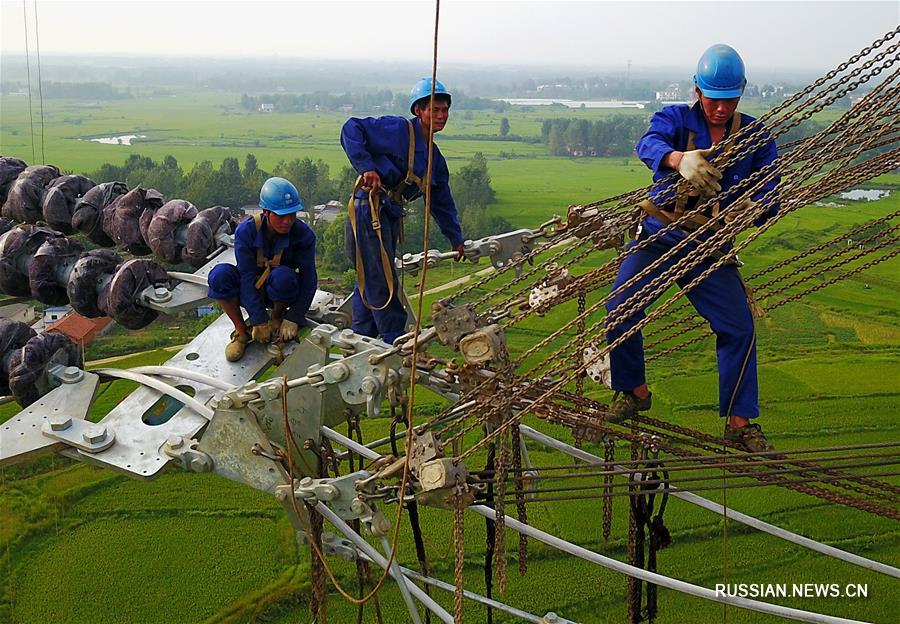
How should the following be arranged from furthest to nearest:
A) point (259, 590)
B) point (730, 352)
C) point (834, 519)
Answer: point (834, 519) → point (259, 590) → point (730, 352)

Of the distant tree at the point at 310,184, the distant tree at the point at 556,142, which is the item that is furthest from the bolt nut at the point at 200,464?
the distant tree at the point at 556,142

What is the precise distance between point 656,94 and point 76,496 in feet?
373

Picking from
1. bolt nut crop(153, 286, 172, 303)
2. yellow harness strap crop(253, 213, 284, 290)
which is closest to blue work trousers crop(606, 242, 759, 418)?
yellow harness strap crop(253, 213, 284, 290)

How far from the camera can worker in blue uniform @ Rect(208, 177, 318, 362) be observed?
21.4ft

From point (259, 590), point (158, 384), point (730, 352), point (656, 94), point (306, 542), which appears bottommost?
point (259, 590)

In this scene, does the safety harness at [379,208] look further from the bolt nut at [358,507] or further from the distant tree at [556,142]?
the distant tree at [556,142]

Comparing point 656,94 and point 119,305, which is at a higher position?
point 656,94

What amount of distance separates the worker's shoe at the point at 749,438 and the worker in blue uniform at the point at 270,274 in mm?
3361

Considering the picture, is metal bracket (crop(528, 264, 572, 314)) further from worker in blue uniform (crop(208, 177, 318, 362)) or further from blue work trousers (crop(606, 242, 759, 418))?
worker in blue uniform (crop(208, 177, 318, 362))

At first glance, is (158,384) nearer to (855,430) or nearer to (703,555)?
(703,555)

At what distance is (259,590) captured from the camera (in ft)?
29.1

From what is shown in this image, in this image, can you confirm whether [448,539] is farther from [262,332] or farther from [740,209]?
[740,209]

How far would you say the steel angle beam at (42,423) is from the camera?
611 centimetres

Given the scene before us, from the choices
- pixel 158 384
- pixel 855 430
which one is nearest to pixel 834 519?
pixel 855 430
